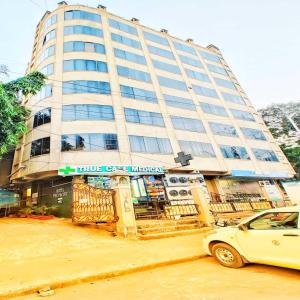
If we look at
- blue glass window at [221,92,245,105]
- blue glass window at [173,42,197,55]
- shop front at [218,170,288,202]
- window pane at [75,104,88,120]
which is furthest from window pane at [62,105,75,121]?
blue glass window at [221,92,245,105]

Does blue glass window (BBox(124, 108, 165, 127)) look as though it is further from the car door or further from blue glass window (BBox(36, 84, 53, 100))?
the car door

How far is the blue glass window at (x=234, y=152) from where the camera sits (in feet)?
79.8

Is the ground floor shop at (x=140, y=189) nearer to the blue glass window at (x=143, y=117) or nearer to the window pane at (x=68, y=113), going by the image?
the window pane at (x=68, y=113)

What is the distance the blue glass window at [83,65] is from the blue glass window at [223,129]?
13843mm

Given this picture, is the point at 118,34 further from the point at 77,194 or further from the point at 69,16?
the point at 77,194

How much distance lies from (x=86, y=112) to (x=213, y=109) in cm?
1650

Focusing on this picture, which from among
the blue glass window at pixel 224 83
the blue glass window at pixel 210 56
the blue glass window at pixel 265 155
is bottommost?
the blue glass window at pixel 265 155

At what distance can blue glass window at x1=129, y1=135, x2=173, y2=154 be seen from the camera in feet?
63.1

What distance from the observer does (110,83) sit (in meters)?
21.5

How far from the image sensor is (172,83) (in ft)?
86.6

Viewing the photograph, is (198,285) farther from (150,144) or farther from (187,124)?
(187,124)

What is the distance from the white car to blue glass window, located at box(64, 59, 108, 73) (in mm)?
20469

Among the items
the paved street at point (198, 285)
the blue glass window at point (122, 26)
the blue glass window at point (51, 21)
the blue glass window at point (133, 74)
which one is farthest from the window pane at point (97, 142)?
the blue glass window at point (122, 26)

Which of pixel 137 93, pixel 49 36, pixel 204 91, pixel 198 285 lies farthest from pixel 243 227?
pixel 49 36
